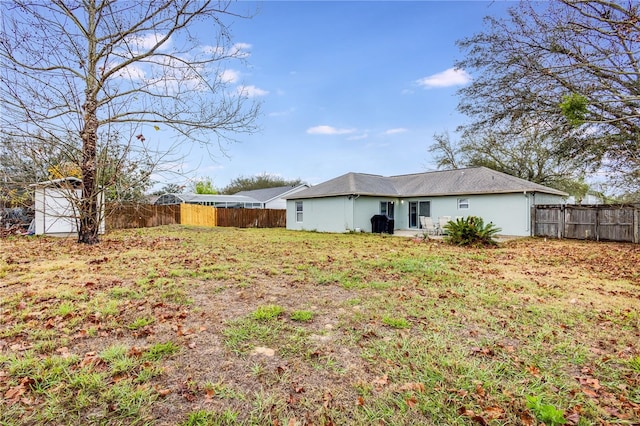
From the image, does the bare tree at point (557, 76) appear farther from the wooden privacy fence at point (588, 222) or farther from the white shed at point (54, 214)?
the white shed at point (54, 214)

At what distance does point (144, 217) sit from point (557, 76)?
75.5 ft

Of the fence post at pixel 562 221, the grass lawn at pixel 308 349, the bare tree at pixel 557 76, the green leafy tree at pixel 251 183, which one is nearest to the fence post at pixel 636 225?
the fence post at pixel 562 221

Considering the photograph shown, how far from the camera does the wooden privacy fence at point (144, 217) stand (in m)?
19.9

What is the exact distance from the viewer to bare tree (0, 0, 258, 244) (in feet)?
25.7

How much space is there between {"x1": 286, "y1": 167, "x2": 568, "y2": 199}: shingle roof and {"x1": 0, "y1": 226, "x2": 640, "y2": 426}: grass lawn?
430 inches

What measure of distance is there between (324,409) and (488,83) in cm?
884

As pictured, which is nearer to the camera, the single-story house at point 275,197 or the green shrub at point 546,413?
the green shrub at point 546,413

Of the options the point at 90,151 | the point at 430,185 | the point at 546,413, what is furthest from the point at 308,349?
the point at 430,185

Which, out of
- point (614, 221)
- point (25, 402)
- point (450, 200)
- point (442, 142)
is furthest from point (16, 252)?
point (442, 142)

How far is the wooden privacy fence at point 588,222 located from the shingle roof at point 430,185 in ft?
4.28

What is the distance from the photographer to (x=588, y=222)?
13891 mm

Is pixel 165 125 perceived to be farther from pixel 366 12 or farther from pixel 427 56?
pixel 427 56

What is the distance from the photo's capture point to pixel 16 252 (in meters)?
7.68

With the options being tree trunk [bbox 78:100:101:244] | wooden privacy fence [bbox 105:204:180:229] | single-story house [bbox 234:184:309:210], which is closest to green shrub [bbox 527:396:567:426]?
tree trunk [bbox 78:100:101:244]
